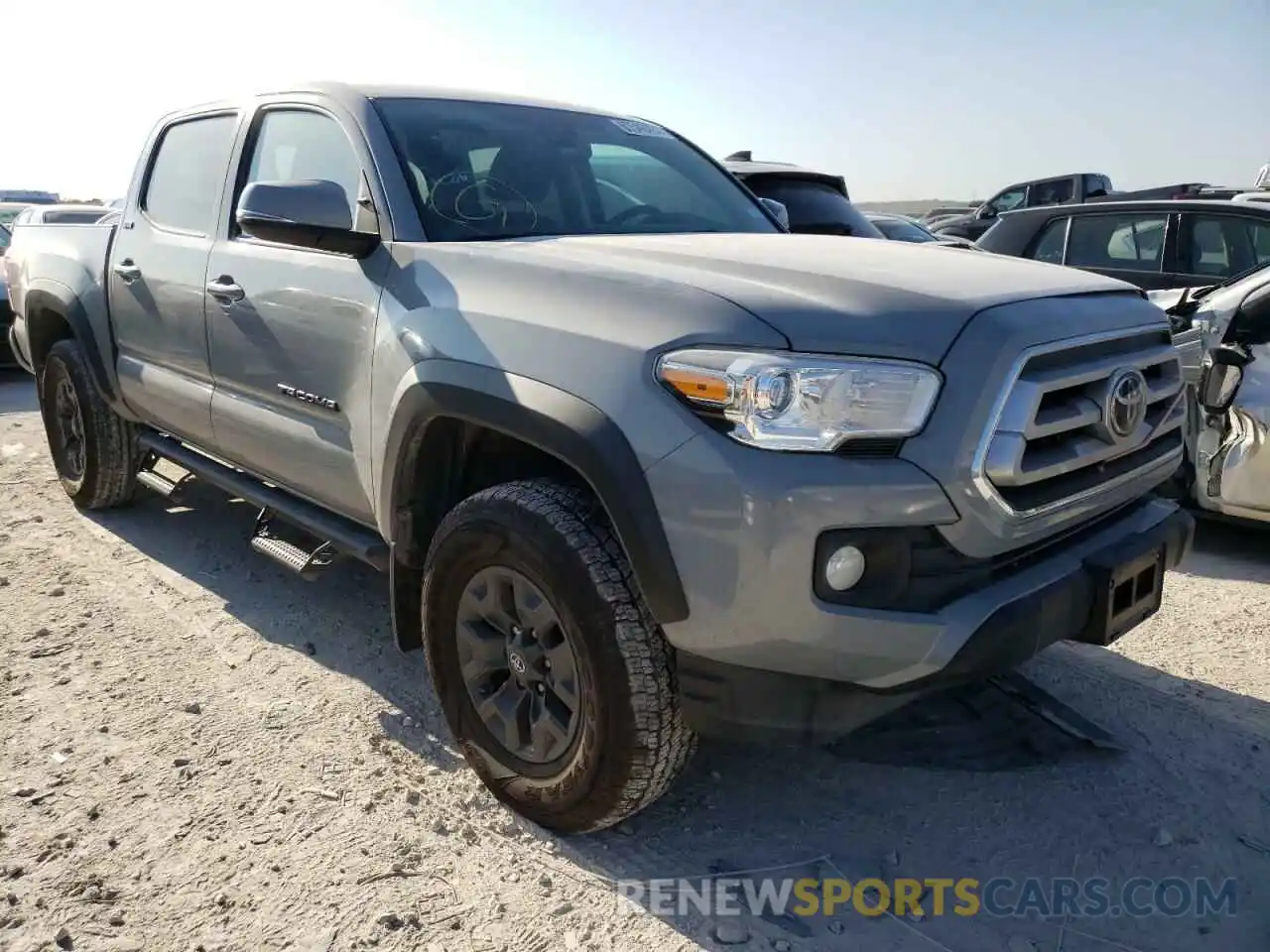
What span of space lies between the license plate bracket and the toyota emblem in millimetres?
295

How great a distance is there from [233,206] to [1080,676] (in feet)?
11.3

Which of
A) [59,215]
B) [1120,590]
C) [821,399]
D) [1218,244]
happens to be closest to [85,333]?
[59,215]

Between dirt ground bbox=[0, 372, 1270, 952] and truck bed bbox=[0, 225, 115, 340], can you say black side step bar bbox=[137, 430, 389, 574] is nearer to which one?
dirt ground bbox=[0, 372, 1270, 952]

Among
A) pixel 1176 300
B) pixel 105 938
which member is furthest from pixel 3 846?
pixel 1176 300

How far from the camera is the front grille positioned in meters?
2.11

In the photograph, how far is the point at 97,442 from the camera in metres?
4.94

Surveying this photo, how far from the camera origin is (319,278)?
309cm

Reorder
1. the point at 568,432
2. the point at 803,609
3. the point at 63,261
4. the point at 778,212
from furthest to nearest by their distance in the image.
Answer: the point at 63,261
the point at 778,212
the point at 568,432
the point at 803,609

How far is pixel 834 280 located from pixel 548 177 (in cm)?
141

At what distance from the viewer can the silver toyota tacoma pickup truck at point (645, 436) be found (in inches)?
80.7

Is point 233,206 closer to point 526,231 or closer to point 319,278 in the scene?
point 319,278

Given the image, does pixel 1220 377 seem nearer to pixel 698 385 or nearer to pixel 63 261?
pixel 698 385

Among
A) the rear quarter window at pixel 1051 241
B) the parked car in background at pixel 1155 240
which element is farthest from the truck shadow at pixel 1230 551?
the rear quarter window at pixel 1051 241

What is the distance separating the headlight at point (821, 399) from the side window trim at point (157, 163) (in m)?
2.58
